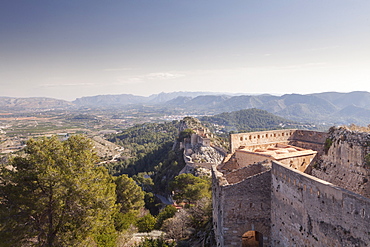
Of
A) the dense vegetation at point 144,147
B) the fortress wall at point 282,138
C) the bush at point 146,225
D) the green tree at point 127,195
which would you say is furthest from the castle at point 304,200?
the dense vegetation at point 144,147

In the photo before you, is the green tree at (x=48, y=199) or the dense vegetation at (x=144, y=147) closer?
the green tree at (x=48, y=199)

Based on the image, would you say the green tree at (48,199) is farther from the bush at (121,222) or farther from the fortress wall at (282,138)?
the fortress wall at (282,138)

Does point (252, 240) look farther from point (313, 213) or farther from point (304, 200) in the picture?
point (313, 213)

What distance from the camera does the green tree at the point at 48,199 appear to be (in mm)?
12553

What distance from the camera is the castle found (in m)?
7.63

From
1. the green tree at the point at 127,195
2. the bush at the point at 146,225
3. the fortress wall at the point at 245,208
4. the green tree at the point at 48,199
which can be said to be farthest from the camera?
the green tree at the point at 127,195

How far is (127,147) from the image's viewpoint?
140125 millimetres

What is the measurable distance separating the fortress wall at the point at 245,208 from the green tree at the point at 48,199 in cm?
706

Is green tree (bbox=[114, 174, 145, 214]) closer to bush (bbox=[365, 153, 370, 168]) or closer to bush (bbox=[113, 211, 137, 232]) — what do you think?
bush (bbox=[113, 211, 137, 232])

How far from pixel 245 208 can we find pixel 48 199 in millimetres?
9845

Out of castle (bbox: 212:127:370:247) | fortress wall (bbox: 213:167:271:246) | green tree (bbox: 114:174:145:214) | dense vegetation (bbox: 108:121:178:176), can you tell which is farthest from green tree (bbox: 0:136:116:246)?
dense vegetation (bbox: 108:121:178:176)

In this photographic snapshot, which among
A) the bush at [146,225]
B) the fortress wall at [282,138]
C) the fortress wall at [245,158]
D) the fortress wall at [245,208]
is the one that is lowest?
the bush at [146,225]

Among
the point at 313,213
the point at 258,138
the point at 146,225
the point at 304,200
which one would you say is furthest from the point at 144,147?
the point at 313,213

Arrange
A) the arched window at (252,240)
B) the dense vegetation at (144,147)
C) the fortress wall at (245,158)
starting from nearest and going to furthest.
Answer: the arched window at (252,240) < the fortress wall at (245,158) < the dense vegetation at (144,147)
